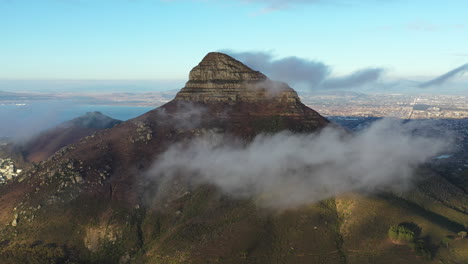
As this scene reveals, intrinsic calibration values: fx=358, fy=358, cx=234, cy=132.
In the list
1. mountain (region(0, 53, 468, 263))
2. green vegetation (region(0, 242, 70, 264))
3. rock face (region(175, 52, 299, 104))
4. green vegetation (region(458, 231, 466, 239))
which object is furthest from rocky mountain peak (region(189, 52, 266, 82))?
green vegetation (region(458, 231, 466, 239))

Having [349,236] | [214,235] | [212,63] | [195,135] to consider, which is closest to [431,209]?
[349,236]

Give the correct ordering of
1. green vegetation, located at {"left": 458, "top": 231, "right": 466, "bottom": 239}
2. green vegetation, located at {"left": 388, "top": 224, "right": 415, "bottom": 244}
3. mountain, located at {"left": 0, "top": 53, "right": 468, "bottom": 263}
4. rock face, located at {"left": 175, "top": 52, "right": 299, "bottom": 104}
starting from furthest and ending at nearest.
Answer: rock face, located at {"left": 175, "top": 52, "right": 299, "bottom": 104}
green vegetation, located at {"left": 458, "top": 231, "right": 466, "bottom": 239}
mountain, located at {"left": 0, "top": 53, "right": 468, "bottom": 263}
green vegetation, located at {"left": 388, "top": 224, "right": 415, "bottom": 244}

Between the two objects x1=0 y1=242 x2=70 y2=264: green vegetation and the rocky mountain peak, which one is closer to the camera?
x1=0 y1=242 x2=70 y2=264: green vegetation

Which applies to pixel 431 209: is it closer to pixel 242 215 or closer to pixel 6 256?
pixel 242 215

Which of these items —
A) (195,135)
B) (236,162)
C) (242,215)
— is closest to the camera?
(242,215)

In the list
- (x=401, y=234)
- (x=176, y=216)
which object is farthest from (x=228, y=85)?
(x=401, y=234)

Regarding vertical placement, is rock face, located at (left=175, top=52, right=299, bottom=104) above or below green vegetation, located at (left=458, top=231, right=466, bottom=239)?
above

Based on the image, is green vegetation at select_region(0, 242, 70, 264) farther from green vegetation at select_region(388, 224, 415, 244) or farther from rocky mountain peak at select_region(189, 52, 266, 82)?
rocky mountain peak at select_region(189, 52, 266, 82)
